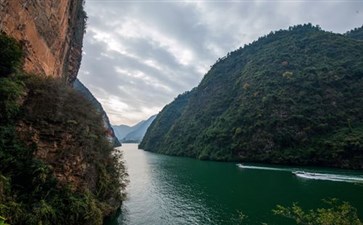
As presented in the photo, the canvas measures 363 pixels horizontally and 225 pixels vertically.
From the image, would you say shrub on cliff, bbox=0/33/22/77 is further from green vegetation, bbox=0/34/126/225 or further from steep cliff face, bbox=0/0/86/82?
steep cliff face, bbox=0/0/86/82

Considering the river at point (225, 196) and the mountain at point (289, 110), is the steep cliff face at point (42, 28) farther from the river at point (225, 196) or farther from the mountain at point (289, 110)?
the mountain at point (289, 110)

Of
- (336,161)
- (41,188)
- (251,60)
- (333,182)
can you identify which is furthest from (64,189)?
(251,60)

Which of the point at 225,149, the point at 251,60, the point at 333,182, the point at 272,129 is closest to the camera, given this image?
the point at 333,182

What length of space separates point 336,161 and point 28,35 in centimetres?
6670

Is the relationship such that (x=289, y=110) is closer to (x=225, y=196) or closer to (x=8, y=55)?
(x=225, y=196)

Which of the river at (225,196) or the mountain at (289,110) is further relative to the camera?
the mountain at (289,110)

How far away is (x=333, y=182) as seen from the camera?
44219 millimetres

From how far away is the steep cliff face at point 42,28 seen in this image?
Result: 2322 cm

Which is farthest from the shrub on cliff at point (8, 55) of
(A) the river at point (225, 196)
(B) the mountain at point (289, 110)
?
(B) the mountain at point (289, 110)

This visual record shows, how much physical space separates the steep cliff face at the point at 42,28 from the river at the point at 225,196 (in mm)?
17681

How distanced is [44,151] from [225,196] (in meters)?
24.4

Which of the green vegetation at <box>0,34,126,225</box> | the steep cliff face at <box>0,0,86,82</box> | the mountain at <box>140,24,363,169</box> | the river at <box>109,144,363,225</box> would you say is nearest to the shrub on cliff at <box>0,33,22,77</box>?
the green vegetation at <box>0,34,126,225</box>

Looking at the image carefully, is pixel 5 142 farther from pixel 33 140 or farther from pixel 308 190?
pixel 308 190

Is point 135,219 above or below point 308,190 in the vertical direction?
below
